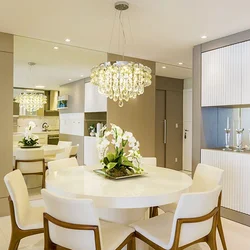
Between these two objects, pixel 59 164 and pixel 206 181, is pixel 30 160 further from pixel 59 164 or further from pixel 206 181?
pixel 206 181

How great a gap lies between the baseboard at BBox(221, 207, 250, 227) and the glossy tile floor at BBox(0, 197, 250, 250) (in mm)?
70

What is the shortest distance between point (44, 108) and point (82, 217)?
2.51 m

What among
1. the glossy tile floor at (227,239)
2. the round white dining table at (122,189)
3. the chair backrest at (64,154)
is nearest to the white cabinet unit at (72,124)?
the chair backrest at (64,154)

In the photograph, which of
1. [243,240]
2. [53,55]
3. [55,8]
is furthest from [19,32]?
[243,240]

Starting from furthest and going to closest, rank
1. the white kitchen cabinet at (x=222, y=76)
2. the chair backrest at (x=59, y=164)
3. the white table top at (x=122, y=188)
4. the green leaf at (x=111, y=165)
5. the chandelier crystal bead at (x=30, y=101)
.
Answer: the chandelier crystal bead at (x=30, y=101) < the white kitchen cabinet at (x=222, y=76) < the chair backrest at (x=59, y=164) < the green leaf at (x=111, y=165) < the white table top at (x=122, y=188)

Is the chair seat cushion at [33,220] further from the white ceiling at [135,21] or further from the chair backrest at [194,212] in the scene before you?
the white ceiling at [135,21]

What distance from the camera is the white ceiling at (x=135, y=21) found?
254cm

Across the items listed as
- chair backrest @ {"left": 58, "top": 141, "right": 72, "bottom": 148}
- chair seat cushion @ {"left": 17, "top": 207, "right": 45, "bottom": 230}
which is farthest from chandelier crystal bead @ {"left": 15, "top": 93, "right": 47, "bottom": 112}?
chair seat cushion @ {"left": 17, "top": 207, "right": 45, "bottom": 230}

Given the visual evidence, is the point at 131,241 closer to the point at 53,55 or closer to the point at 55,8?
the point at 55,8

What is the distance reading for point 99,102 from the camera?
437 centimetres

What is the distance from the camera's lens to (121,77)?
9.03 ft

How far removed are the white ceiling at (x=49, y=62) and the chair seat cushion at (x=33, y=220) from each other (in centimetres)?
200

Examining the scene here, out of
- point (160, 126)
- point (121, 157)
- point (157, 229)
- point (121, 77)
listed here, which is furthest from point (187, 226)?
point (160, 126)

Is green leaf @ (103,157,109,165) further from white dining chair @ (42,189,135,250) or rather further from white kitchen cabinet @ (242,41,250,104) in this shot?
white kitchen cabinet @ (242,41,250,104)
